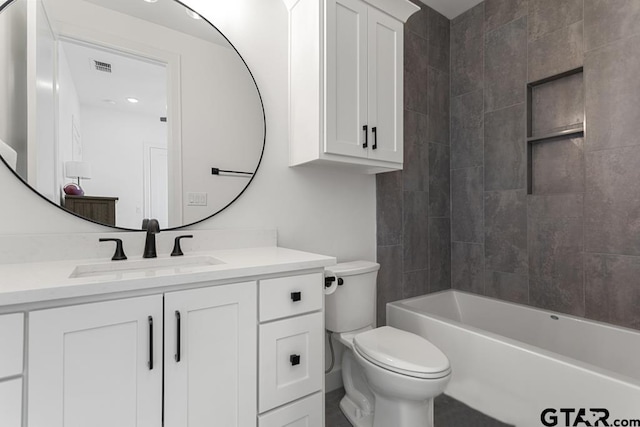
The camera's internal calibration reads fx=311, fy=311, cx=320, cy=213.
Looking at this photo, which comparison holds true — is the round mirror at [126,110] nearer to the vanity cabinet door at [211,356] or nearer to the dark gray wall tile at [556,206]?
the vanity cabinet door at [211,356]

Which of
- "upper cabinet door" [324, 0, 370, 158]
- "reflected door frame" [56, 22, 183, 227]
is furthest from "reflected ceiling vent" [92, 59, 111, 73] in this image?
"upper cabinet door" [324, 0, 370, 158]

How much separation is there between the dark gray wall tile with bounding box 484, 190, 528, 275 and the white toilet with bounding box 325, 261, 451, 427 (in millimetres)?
1176

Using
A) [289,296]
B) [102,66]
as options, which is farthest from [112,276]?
[102,66]

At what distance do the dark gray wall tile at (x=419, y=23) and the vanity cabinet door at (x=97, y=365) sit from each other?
8.31 ft

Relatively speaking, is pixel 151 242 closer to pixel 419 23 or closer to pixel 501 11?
pixel 419 23

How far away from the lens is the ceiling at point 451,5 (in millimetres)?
2459

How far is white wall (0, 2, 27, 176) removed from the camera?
112 cm

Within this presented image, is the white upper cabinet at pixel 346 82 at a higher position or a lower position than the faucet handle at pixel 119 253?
higher

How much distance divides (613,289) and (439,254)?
106 cm

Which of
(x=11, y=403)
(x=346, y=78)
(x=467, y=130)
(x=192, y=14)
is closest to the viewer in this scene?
(x=11, y=403)

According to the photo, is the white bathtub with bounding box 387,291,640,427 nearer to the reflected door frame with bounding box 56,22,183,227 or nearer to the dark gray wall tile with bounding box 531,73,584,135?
the dark gray wall tile with bounding box 531,73,584,135

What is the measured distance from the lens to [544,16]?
6.91 feet

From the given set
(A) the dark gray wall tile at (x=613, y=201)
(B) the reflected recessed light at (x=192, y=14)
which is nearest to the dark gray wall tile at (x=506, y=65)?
(A) the dark gray wall tile at (x=613, y=201)

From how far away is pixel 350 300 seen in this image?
1.70 meters
